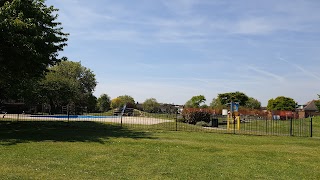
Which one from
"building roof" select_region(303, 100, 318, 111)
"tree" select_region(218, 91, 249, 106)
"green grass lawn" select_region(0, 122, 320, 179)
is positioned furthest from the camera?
"tree" select_region(218, 91, 249, 106)

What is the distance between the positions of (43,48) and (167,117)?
53.5 feet

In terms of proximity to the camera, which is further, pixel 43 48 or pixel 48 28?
pixel 48 28

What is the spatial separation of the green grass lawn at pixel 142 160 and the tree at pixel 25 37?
4.04 metres

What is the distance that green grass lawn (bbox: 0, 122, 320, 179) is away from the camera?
9.38m

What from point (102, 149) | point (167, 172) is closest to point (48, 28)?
point (102, 149)

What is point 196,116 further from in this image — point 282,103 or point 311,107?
point 311,107

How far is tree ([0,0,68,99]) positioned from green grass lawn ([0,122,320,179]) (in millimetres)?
4038

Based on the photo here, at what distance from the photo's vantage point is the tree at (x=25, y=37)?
52.4ft

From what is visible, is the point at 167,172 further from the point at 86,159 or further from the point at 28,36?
the point at 28,36

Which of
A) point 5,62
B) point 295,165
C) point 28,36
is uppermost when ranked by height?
point 28,36

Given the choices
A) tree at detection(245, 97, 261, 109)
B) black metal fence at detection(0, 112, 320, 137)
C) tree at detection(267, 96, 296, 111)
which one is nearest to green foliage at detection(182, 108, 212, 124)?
black metal fence at detection(0, 112, 320, 137)

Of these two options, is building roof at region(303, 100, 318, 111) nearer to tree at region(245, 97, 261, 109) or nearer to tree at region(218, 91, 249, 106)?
tree at region(245, 97, 261, 109)

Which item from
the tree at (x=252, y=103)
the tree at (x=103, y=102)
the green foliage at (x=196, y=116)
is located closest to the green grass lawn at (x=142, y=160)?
the green foliage at (x=196, y=116)

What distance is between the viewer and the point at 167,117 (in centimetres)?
3269
